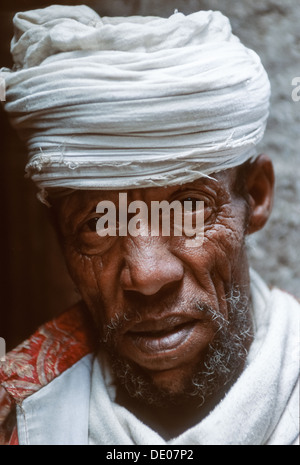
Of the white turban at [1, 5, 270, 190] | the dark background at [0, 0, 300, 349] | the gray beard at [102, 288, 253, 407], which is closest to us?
the white turban at [1, 5, 270, 190]

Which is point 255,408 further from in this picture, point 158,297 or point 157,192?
point 157,192

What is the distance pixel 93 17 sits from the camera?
1206 millimetres

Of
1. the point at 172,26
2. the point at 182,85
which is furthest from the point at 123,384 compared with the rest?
the point at 172,26

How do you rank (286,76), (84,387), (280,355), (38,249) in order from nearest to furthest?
(280,355), (84,387), (286,76), (38,249)

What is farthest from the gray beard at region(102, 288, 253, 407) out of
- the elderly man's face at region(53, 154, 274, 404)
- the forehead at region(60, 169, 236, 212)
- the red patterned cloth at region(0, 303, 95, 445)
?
the forehead at region(60, 169, 236, 212)

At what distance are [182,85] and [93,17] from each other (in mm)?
277

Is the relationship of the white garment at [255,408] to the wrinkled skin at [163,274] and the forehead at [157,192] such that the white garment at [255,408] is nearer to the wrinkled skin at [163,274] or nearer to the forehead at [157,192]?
the wrinkled skin at [163,274]

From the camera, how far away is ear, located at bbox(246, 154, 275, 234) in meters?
1.29

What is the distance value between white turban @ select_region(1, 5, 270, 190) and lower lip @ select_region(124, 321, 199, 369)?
0.30m

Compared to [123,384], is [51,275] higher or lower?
higher

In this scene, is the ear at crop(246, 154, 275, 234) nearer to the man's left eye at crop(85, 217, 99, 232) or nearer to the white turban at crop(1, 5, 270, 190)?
the white turban at crop(1, 5, 270, 190)

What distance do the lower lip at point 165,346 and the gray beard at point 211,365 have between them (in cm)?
5

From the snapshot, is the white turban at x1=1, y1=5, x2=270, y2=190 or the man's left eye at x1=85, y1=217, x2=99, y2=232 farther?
the man's left eye at x1=85, y1=217, x2=99, y2=232
